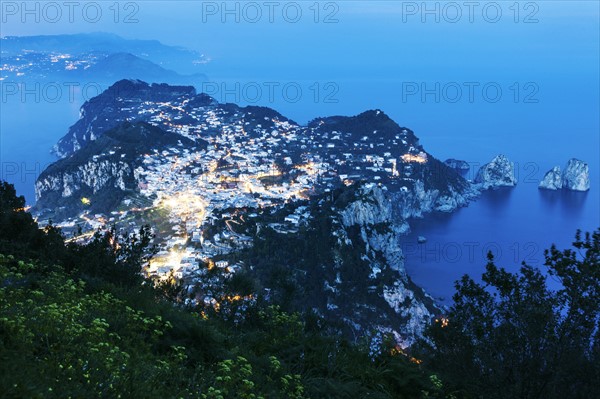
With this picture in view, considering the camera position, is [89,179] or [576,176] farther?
[576,176]

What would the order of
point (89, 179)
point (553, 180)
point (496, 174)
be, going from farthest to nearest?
point (553, 180) < point (496, 174) < point (89, 179)

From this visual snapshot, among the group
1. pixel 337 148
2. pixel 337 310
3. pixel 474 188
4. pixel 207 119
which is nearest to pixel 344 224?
pixel 337 310

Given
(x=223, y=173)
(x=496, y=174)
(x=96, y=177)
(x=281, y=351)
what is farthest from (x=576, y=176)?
(x=281, y=351)

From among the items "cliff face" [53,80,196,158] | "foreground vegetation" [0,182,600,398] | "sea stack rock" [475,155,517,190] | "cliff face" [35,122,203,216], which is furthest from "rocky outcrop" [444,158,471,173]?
"foreground vegetation" [0,182,600,398]

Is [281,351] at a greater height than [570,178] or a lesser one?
lesser

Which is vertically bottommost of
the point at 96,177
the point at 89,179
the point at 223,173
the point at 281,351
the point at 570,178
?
the point at 281,351

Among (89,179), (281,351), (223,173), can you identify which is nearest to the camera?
(281,351)

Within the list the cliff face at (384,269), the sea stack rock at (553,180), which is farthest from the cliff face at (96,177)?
the sea stack rock at (553,180)

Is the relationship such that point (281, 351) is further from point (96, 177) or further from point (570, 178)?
point (570, 178)
